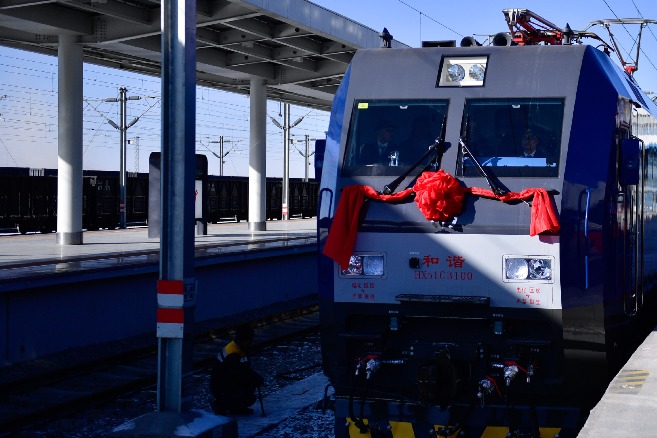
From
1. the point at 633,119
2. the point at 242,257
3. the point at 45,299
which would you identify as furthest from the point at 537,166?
the point at 242,257

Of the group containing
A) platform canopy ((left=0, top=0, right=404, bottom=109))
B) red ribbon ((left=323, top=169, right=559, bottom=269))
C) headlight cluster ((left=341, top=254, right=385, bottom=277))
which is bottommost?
headlight cluster ((left=341, top=254, right=385, bottom=277))

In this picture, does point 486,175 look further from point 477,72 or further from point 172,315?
point 172,315

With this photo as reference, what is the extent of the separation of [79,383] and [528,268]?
716cm

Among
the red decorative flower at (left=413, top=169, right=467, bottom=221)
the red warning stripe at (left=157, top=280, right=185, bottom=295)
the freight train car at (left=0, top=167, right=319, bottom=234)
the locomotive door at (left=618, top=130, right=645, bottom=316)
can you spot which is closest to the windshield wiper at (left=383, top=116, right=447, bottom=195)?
the red decorative flower at (left=413, top=169, right=467, bottom=221)

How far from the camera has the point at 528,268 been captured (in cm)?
741

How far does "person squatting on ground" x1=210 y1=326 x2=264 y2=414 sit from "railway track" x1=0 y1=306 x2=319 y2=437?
5.67 ft

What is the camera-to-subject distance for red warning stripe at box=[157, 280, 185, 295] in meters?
8.76

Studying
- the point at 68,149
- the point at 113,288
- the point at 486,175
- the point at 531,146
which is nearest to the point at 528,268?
the point at 486,175

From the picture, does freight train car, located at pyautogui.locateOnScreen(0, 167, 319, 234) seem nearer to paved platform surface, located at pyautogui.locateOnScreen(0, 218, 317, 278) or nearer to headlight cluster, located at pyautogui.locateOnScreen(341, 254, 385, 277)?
paved platform surface, located at pyautogui.locateOnScreen(0, 218, 317, 278)

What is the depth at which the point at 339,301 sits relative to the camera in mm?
Answer: 7809

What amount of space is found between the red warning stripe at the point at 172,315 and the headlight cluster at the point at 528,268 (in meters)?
2.99

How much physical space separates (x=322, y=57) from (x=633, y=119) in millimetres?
18882

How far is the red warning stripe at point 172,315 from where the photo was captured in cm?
875

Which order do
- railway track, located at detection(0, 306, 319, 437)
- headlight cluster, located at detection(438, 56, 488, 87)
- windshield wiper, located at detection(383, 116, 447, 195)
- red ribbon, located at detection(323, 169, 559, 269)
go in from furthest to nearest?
railway track, located at detection(0, 306, 319, 437), headlight cluster, located at detection(438, 56, 488, 87), windshield wiper, located at detection(383, 116, 447, 195), red ribbon, located at detection(323, 169, 559, 269)
